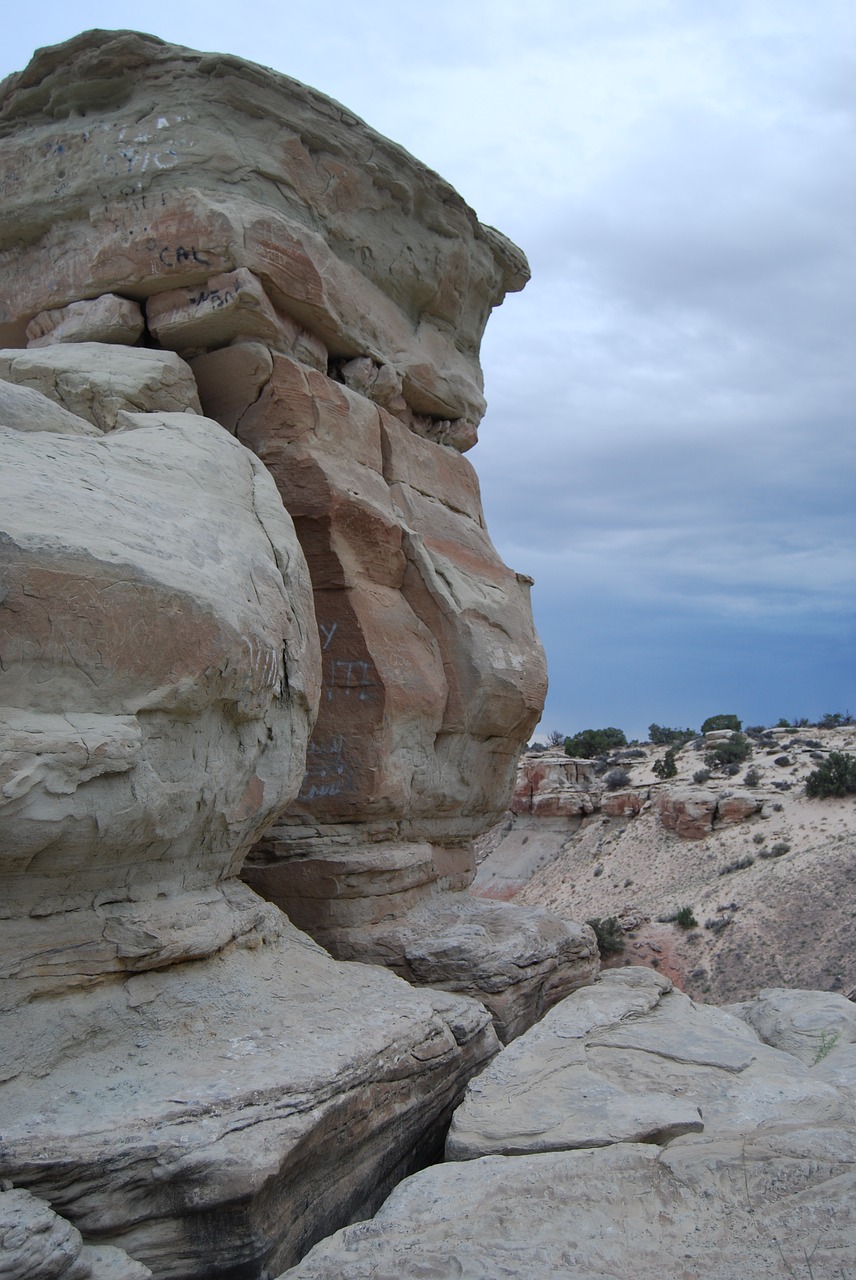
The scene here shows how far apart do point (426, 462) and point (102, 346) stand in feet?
9.25

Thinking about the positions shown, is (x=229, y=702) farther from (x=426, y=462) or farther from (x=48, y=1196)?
(x=426, y=462)

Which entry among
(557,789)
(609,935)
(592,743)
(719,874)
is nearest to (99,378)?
(609,935)

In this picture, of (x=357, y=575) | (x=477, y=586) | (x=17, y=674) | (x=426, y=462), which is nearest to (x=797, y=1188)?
(x=17, y=674)

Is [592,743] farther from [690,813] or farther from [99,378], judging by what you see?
[99,378]

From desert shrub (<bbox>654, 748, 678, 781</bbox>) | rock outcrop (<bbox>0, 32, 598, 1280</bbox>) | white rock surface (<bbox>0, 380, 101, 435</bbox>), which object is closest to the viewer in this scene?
rock outcrop (<bbox>0, 32, 598, 1280</bbox>)

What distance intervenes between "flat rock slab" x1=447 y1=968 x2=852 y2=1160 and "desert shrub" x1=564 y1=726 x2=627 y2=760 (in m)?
30.1

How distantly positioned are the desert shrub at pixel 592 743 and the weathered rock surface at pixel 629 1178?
101 ft

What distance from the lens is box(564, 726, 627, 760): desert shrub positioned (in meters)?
36.4

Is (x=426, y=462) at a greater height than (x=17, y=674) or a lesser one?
greater

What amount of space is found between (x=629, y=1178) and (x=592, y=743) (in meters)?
33.4

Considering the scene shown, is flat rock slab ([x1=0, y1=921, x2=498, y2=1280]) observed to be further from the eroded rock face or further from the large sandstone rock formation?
the large sandstone rock formation

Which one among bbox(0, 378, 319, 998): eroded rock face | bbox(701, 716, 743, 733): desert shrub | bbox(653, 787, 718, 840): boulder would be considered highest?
bbox(701, 716, 743, 733): desert shrub

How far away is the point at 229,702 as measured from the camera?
14.1ft

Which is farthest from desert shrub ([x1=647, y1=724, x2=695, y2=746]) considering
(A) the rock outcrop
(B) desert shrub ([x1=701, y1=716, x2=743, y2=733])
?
(A) the rock outcrop
